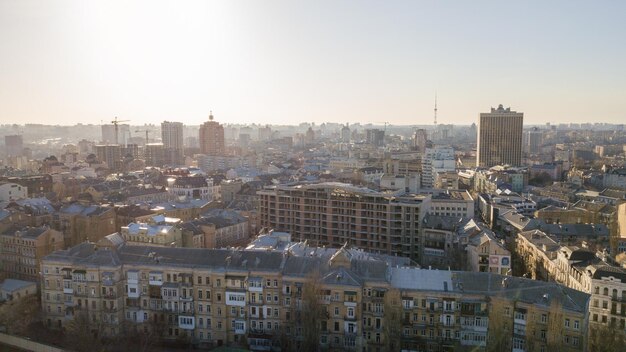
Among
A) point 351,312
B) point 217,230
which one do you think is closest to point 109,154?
point 217,230

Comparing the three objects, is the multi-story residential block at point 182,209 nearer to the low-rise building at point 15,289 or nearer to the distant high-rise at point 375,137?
the low-rise building at point 15,289

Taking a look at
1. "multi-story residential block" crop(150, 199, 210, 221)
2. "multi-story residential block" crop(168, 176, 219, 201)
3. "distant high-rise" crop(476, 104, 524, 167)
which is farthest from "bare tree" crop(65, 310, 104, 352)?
"distant high-rise" crop(476, 104, 524, 167)

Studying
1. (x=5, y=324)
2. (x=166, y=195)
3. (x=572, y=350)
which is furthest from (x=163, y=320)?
(x=166, y=195)

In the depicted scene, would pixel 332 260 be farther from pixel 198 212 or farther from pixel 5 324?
pixel 198 212

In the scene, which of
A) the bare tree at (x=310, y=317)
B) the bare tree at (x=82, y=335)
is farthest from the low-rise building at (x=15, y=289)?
the bare tree at (x=310, y=317)

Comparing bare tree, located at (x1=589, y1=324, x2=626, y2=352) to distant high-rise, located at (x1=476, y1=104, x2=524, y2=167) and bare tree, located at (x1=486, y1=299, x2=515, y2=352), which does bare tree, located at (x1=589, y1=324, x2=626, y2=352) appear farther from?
distant high-rise, located at (x1=476, y1=104, x2=524, y2=167)
